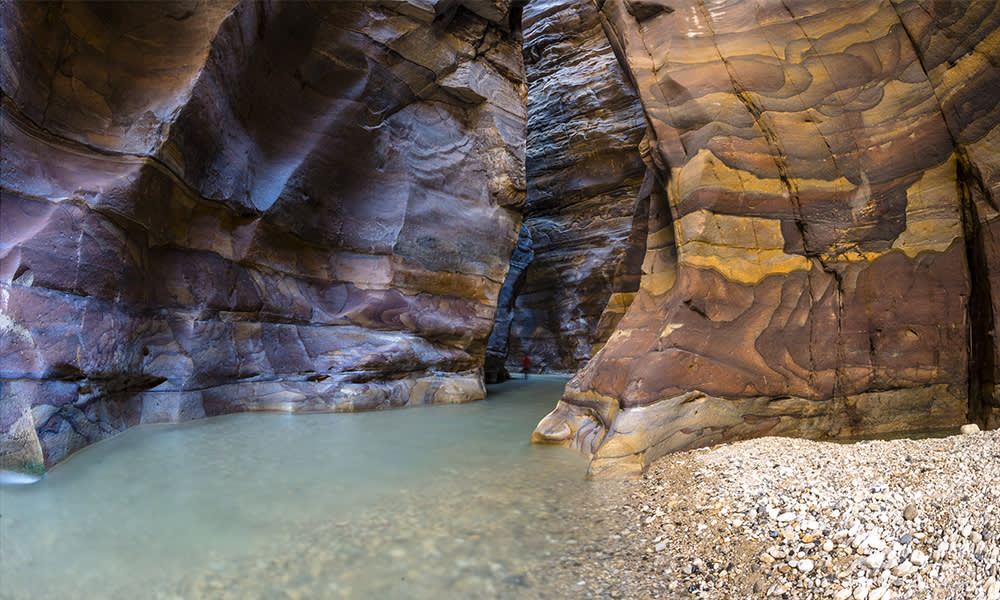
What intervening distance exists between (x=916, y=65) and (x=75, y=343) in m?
7.90

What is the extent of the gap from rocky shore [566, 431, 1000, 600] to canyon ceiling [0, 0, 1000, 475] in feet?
3.36

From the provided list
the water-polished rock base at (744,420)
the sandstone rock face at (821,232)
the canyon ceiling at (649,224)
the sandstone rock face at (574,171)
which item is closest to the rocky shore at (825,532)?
the water-polished rock base at (744,420)

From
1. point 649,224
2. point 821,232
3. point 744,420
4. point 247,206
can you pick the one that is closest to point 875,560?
point 744,420

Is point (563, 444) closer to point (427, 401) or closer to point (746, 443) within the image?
point (746, 443)

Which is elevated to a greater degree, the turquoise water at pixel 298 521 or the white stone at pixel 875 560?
the white stone at pixel 875 560

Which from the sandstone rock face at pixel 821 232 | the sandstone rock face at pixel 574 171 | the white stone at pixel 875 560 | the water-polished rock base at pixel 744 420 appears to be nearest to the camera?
the white stone at pixel 875 560

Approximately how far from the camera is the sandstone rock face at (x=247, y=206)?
4.33 m

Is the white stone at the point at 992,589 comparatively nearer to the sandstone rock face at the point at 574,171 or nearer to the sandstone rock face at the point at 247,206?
the sandstone rock face at the point at 247,206

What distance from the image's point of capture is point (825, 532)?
6.21 feet

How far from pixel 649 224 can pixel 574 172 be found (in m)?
11.1

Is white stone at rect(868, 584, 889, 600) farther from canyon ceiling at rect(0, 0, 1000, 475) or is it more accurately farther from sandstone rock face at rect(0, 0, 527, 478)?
sandstone rock face at rect(0, 0, 527, 478)

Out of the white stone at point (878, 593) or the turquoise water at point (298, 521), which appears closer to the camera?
the white stone at point (878, 593)

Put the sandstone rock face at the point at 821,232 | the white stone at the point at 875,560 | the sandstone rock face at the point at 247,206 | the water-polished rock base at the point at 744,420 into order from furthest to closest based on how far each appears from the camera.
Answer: the sandstone rock face at the point at 247,206 → the sandstone rock face at the point at 821,232 → the water-polished rock base at the point at 744,420 → the white stone at the point at 875,560

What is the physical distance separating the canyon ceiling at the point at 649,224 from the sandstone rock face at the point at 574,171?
833 centimetres
